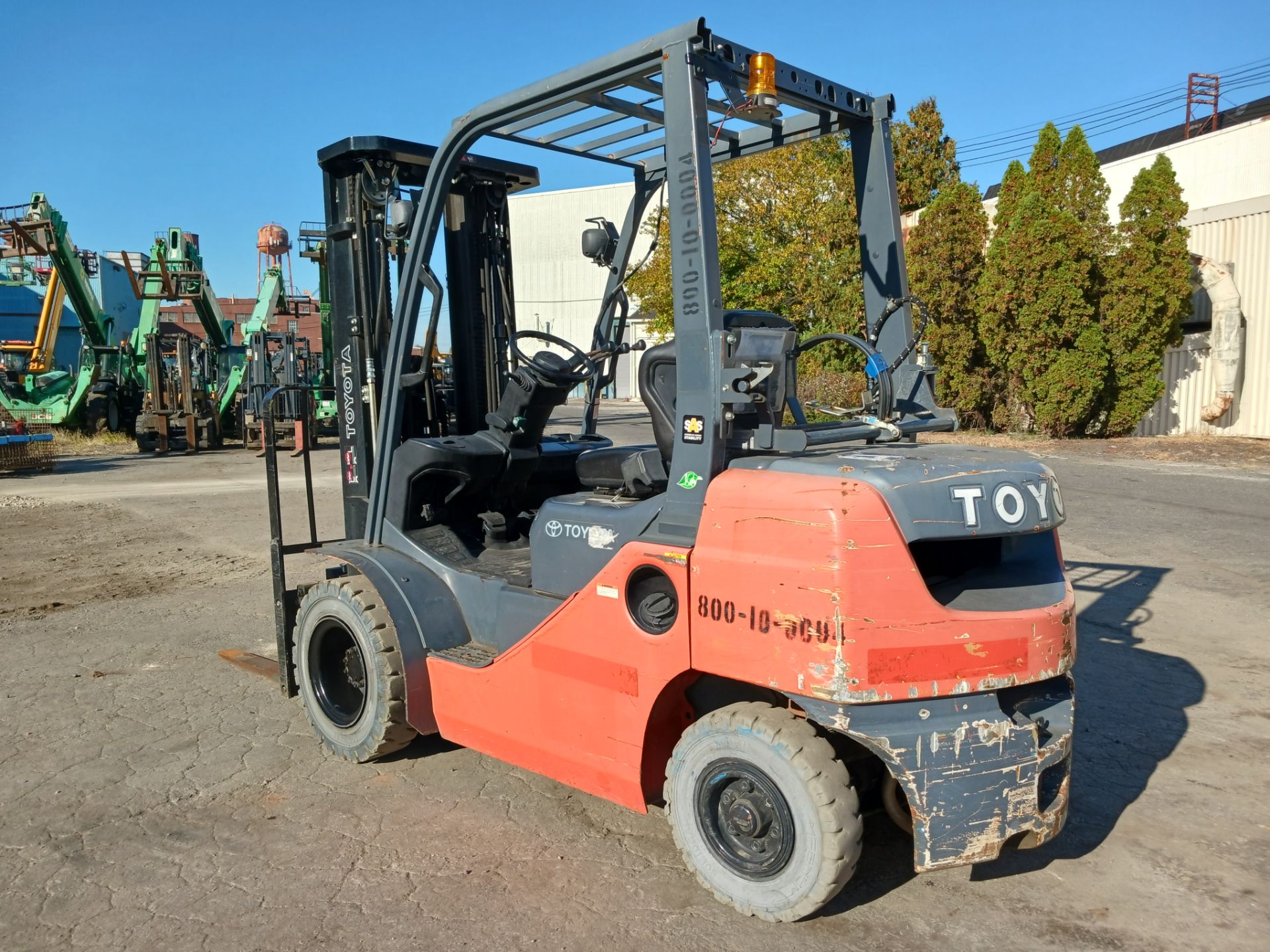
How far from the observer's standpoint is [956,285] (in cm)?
2155

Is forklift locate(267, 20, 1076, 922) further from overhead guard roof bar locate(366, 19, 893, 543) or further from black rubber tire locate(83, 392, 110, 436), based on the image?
black rubber tire locate(83, 392, 110, 436)

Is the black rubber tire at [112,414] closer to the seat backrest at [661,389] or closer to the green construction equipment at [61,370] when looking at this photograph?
the green construction equipment at [61,370]

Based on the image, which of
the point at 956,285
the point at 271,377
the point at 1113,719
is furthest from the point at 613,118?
the point at 271,377

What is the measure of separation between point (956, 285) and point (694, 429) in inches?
778

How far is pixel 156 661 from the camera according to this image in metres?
6.52

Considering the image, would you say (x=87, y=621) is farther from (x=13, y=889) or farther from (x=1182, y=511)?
(x=1182, y=511)

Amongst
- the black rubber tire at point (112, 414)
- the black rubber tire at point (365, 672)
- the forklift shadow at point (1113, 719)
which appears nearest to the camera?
the forklift shadow at point (1113, 719)

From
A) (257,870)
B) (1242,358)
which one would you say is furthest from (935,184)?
(257,870)

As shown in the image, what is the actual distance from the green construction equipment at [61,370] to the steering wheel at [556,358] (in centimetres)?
2304

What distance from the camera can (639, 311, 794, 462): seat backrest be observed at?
374cm

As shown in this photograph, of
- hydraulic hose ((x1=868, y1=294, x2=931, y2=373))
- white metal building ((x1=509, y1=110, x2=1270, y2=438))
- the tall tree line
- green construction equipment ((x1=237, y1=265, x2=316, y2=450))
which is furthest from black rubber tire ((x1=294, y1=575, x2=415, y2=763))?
green construction equipment ((x1=237, y1=265, x2=316, y2=450))

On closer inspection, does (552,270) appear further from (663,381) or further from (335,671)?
(663,381)

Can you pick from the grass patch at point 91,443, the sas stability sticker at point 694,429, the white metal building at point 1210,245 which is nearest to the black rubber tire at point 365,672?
the sas stability sticker at point 694,429

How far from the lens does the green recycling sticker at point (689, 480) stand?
3369 mm
